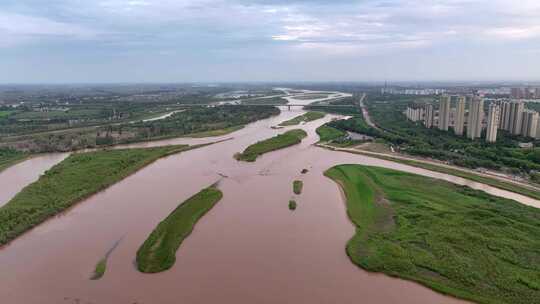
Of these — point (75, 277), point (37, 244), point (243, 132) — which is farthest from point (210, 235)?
point (243, 132)

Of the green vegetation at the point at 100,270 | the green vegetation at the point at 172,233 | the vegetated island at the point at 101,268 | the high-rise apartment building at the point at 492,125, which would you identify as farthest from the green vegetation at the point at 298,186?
the high-rise apartment building at the point at 492,125

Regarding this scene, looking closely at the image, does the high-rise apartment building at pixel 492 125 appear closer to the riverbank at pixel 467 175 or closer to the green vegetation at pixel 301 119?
the riverbank at pixel 467 175

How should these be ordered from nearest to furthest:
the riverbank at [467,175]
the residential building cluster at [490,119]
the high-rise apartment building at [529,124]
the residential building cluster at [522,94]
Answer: the riverbank at [467,175] < the residential building cluster at [490,119] < the high-rise apartment building at [529,124] < the residential building cluster at [522,94]

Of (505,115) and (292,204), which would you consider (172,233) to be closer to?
(292,204)

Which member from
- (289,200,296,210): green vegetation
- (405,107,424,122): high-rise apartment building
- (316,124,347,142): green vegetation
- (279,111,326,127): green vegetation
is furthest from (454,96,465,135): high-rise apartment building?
(289,200,296,210): green vegetation

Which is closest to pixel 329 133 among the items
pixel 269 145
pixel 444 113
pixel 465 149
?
pixel 269 145
